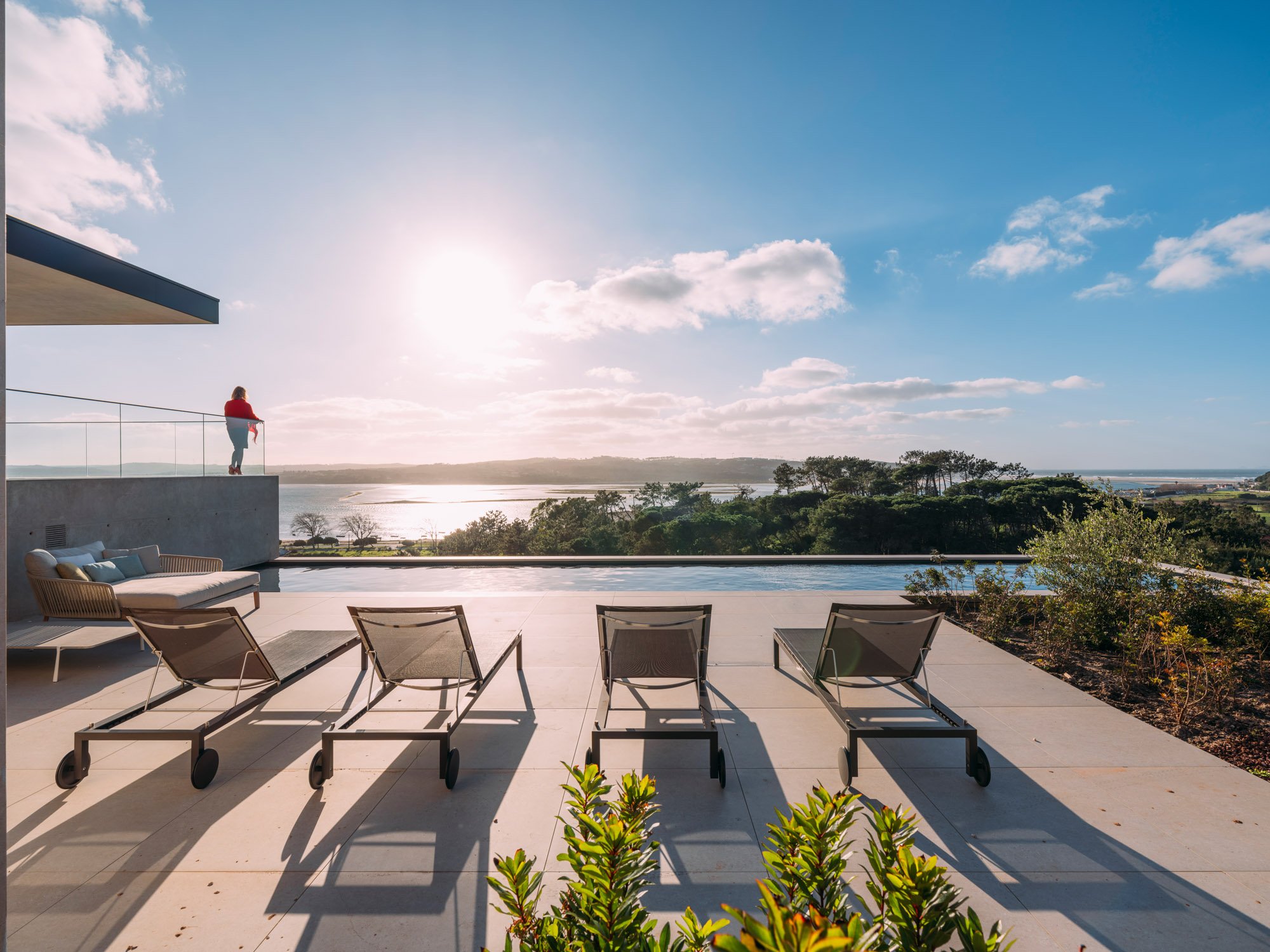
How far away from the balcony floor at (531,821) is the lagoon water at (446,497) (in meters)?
4.13

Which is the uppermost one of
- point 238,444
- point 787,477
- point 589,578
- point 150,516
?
point 238,444

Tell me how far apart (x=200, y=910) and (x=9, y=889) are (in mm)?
900

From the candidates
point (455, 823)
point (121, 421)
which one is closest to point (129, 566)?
point (121, 421)

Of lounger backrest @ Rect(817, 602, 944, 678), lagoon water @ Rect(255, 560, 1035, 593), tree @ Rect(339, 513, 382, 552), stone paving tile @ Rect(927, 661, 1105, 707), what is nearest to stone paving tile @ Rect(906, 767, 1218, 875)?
lounger backrest @ Rect(817, 602, 944, 678)

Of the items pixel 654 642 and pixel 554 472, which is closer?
pixel 654 642

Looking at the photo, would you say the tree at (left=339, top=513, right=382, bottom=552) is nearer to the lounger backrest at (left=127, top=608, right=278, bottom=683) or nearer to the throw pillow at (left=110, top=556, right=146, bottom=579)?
the throw pillow at (left=110, top=556, right=146, bottom=579)

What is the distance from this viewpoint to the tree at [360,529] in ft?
47.3

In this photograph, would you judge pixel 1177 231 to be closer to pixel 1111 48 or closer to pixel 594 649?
pixel 1111 48

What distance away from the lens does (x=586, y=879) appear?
1.09m

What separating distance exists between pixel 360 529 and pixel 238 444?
16.8 ft

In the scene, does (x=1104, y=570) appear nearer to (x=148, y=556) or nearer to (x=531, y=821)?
(x=531, y=821)

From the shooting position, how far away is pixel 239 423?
1047 cm

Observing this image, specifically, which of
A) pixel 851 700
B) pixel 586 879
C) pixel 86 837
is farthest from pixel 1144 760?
pixel 86 837

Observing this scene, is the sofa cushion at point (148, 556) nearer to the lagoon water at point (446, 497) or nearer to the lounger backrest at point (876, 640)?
the lagoon water at point (446, 497)
